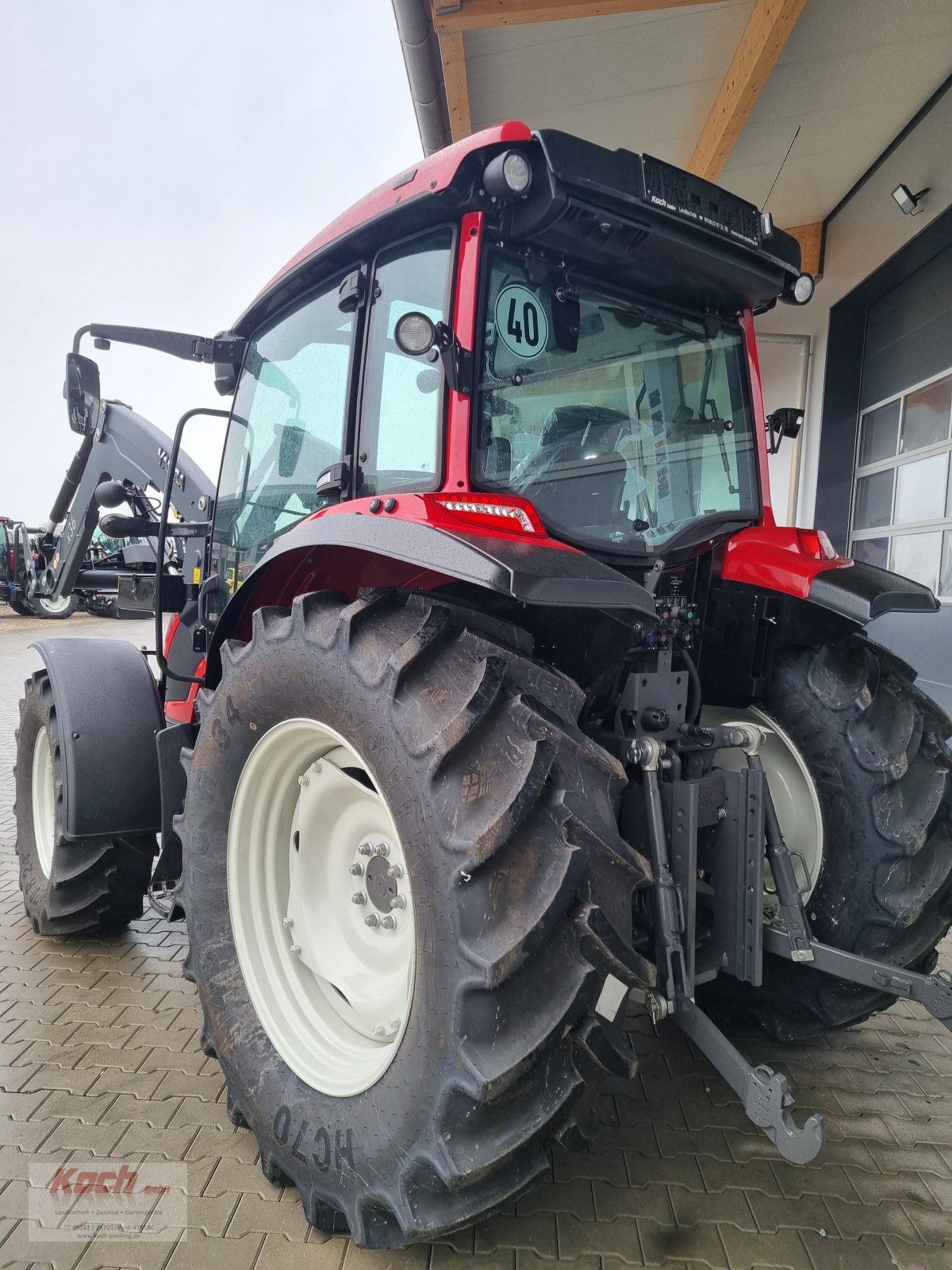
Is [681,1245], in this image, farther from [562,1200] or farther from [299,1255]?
[299,1255]

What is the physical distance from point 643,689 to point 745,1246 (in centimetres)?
117

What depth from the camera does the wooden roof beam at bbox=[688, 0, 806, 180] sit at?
3879 mm

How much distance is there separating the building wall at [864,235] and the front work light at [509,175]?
4.74 meters

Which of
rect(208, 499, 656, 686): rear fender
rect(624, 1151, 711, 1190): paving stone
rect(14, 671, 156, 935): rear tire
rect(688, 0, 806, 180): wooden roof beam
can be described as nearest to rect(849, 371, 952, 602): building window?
rect(688, 0, 806, 180): wooden roof beam

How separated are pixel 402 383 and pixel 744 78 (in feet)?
12.4

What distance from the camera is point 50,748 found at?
9.98 ft

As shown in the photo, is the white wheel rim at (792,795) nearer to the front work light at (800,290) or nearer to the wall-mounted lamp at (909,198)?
the front work light at (800,290)

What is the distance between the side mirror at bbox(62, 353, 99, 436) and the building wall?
493cm

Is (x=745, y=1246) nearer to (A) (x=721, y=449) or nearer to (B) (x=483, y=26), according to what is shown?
(A) (x=721, y=449)

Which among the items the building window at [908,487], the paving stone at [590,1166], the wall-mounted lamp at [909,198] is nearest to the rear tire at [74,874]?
the paving stone at [590,1166]

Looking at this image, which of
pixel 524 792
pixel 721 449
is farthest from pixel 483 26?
pixel 524 792

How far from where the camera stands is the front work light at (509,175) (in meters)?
1.61

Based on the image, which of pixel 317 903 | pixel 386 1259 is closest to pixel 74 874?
pixel 317 903

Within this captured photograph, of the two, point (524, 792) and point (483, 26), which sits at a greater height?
point (483, 26)
